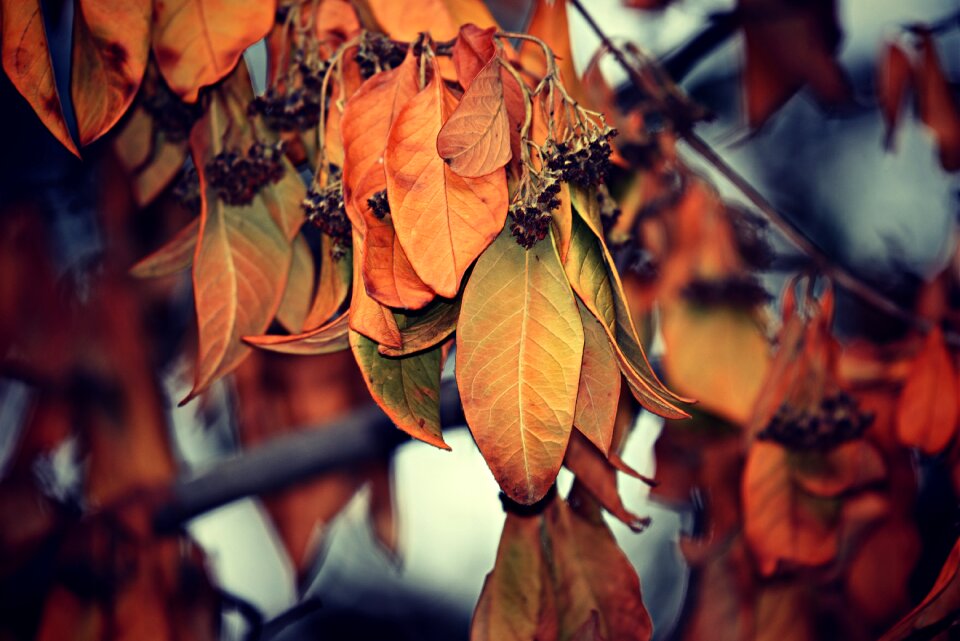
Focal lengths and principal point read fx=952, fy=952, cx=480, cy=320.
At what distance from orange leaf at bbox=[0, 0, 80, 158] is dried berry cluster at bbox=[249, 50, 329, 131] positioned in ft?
0.55

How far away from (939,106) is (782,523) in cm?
70

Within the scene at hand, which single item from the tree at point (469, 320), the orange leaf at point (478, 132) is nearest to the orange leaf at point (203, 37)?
the tree at point (469, 320)

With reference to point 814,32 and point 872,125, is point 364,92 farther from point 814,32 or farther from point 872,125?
point 872,125

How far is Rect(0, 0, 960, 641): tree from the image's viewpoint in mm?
580

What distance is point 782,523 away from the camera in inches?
37.4

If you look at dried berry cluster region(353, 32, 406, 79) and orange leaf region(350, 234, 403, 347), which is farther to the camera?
dried berry cluster region(353, 32, 406, 79)

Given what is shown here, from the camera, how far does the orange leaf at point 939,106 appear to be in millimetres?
1287

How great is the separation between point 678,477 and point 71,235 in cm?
Answer: 113

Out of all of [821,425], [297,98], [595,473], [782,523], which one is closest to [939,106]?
[821,425]

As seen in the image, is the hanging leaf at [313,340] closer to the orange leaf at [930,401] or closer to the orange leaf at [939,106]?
the orange leaf at [930,401]

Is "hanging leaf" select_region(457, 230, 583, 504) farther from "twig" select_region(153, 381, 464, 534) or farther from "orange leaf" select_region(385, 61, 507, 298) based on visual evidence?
"twig" select_region(153, 381, 464, 534)

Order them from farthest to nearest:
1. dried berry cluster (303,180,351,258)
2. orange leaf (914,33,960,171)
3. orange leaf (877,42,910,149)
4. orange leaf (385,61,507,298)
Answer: orange leaf (877,42,910,149) → orange leaf (914,33,960,171) → dried berry cluster (303,180,351,258) → orange leaf (385,61,507,298)

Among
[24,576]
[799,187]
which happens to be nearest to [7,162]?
[24,576]

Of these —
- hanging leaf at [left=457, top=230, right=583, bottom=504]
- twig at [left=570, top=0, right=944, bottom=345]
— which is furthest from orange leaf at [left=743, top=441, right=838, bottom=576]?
hanging leaf at [left=457, top=230, right=583, bottom=504]
